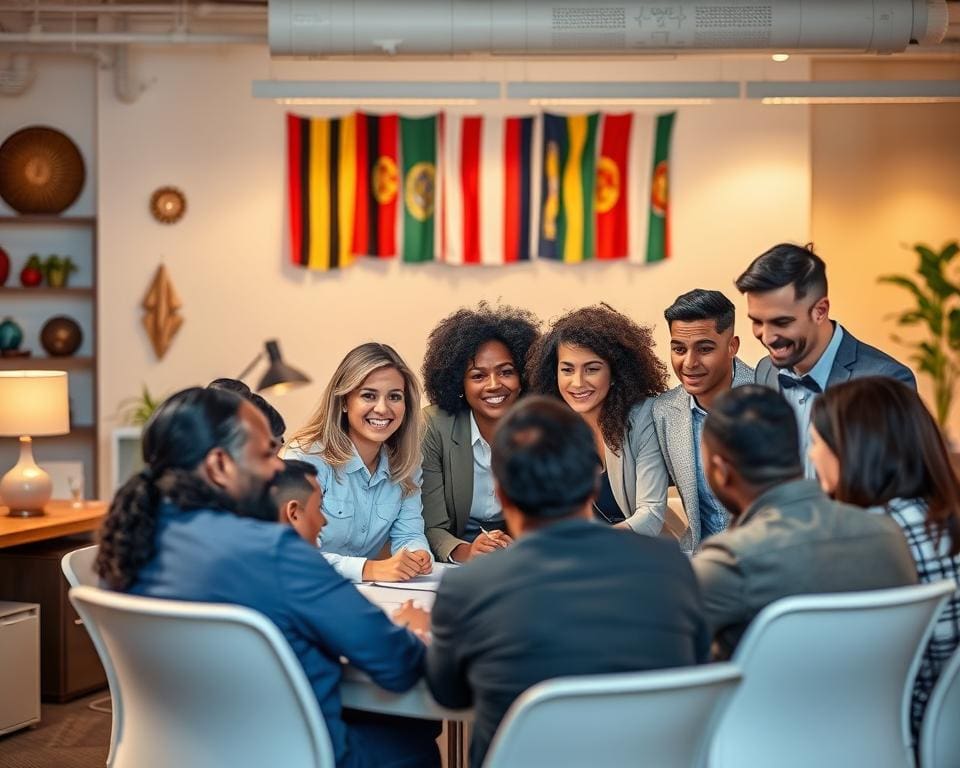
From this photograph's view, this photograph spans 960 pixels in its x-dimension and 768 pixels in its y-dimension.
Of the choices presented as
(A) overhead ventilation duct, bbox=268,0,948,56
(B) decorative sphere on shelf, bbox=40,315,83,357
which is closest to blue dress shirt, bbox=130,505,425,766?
(A) overhead ventilation duct, bbox=268,0,948,56

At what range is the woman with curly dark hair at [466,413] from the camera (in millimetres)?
4004

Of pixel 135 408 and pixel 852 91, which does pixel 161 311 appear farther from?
pixel 852 91

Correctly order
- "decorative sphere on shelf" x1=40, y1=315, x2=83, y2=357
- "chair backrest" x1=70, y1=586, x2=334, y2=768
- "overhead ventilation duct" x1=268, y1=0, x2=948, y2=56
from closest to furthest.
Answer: "chair backrest" x1=70, y1=586, x2=334, y2=768, "overhead ventilation duct" x1=268, y1=0, x2=948, y2=56, "decorative sphere on shelf" x1=40, y1=315, x2=83, y2=357

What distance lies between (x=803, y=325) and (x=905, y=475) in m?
1.06

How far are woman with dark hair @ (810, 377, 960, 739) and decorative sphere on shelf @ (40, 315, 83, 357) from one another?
19.7ft

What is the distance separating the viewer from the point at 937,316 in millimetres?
7824

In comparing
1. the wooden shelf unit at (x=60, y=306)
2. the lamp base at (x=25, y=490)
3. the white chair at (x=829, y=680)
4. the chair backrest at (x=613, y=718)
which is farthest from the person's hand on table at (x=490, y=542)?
the wooden shelf unit at (x=60, y=306)

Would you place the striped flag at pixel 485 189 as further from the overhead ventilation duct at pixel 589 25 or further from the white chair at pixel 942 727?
the white chair at pixel 942 727

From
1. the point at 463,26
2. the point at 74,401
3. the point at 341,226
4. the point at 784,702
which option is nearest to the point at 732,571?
the point at 784,702

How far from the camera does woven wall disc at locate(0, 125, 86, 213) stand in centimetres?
761

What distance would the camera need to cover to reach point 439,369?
13.9ft

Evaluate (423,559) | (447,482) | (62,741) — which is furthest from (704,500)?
(62,741)

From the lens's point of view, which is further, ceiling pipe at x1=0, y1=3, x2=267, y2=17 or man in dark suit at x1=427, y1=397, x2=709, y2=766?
ceiling pipe at x1=0, y1=3, x2=267, y2=17

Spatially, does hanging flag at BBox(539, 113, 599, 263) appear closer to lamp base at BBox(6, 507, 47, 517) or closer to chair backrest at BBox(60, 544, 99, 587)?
lamp base at BBox(6, 507, 47, 517)
